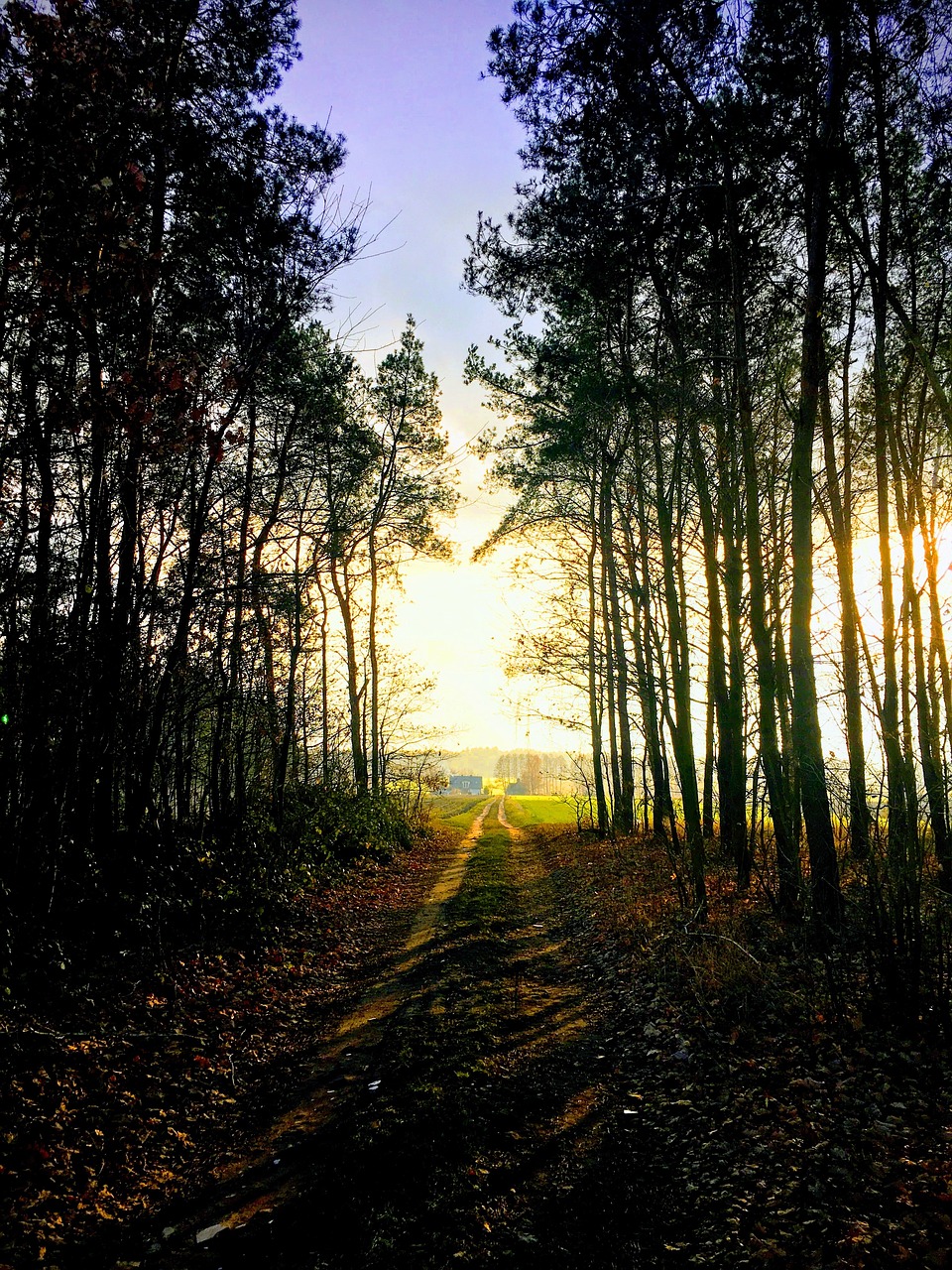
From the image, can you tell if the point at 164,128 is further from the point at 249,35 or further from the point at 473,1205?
the point at 473,1205

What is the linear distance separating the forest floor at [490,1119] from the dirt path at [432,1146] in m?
0.02

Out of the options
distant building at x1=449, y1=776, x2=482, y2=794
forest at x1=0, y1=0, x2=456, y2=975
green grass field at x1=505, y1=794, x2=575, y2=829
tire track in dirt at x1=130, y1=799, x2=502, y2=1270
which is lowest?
distant building at x1=449, y1=776, x2=482, y2=794

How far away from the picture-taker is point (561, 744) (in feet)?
84.6

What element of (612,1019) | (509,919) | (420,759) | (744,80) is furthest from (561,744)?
(744,80)

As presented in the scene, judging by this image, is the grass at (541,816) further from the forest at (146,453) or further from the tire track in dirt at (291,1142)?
the tire track in dirt at (291,1142)

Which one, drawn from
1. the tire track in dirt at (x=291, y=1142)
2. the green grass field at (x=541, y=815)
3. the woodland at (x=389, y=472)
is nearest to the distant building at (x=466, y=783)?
the green grass field at (x=541, y=815)

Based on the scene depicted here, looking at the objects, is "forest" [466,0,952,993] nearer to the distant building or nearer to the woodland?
the woodland

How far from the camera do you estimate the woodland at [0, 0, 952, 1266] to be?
505 centimetres

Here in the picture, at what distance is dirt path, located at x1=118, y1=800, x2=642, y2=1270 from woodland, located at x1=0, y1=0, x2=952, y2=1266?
0.58 meters

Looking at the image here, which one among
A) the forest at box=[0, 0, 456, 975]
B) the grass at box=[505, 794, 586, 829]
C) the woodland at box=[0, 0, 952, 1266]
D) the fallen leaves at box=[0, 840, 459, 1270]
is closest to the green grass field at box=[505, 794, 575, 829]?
the grass at box=[505, 794, 586, 829]

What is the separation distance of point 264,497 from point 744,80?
30.0 ft

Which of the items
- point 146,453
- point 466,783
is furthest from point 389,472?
point 466,783

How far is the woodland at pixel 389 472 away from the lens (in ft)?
16.6

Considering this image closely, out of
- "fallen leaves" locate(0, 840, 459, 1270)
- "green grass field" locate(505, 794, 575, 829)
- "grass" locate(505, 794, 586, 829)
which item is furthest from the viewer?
"green grass field" locate(505, 794, 575, 829)
